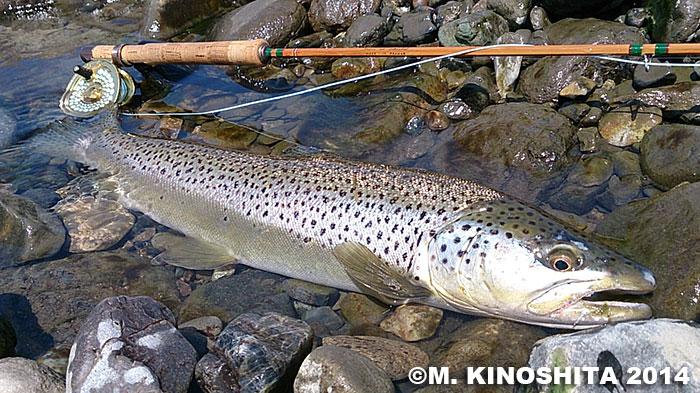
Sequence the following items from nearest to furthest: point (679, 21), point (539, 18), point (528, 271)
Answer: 1. point (528, 271)
2. point (679, 21)
3. point (539, 18)

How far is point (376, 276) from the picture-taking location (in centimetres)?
400

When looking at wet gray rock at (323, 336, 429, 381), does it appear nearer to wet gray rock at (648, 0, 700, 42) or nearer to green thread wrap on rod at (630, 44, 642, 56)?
green thread wrap on rod at (630, 44, 642, 56)

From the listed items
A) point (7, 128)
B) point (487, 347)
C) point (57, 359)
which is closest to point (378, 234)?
point (487, 347)

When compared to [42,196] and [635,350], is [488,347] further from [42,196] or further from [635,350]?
[42,196]

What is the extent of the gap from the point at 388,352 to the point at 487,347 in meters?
0.66

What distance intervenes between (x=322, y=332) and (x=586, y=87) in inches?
156

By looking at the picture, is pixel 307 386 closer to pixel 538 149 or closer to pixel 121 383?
pixel 121 383

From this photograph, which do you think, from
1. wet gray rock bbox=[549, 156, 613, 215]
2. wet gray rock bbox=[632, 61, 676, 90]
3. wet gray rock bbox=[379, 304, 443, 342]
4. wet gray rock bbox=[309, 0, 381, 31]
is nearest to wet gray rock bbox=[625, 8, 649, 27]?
wet gray rock bbox=[632, 61, 676, 90]

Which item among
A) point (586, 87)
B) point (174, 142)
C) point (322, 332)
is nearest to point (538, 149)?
point (586, 87)

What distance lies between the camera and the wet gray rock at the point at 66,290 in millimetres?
4227

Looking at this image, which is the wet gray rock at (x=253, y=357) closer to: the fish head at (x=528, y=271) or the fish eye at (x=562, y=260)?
the fish head at (x=528, y=271)

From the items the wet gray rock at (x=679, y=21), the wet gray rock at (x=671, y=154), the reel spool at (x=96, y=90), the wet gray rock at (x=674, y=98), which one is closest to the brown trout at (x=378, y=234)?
the wet gray rock at (x=671, y=154)

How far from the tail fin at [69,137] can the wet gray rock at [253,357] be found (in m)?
3.47

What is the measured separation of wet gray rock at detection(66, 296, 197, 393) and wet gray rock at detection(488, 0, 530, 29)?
5.69 m
